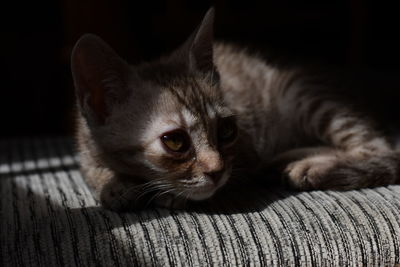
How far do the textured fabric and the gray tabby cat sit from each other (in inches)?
2.7

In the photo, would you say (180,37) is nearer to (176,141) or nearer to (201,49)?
(201,49)

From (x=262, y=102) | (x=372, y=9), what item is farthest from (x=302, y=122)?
(x=372, y=9)

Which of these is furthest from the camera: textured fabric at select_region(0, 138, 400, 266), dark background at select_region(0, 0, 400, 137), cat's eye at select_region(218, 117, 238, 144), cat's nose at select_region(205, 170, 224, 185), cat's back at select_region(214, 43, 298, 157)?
dark background at select_region(0, 0, 400, 137)

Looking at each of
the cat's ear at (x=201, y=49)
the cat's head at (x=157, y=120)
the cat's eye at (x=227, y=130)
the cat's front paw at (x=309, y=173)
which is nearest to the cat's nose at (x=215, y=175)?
the cat's head at (x=157, y=120)

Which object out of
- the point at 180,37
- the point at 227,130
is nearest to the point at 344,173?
the point at 227,130

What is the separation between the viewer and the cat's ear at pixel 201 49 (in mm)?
1335

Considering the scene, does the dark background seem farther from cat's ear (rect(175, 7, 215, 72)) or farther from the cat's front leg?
the cat's front leg

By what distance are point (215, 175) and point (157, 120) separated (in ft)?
0.68

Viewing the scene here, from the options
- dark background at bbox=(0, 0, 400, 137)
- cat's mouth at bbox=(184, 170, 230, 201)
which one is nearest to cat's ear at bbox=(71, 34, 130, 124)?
cat's mouth at bbox=(184, 170, 230, 201)

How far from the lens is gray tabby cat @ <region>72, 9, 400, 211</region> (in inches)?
46.3

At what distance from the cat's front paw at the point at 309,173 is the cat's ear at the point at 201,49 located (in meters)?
0.39

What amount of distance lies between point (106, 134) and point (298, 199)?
21.1 inches

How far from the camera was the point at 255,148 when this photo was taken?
160cm

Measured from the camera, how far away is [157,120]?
1.21m
